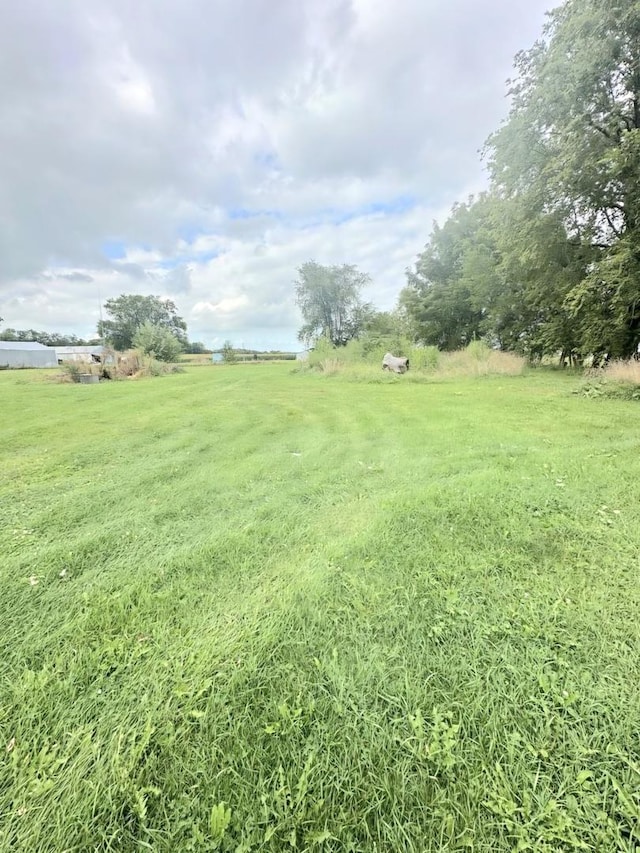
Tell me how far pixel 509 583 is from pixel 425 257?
24741 mm

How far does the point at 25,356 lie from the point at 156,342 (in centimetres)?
1744

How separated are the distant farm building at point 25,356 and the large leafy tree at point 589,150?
128 ft

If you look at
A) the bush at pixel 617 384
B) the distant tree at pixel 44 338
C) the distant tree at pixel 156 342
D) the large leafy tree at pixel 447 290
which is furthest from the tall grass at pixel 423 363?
the distant tree at pixel 44 338

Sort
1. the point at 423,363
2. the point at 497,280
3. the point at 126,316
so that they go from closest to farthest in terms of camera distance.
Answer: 1. the point at 423,363
2. the point at 497,280
3. the point at 126,316

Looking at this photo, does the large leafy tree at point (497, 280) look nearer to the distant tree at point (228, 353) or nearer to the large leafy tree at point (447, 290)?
the large leafy tree at point (447, 290)

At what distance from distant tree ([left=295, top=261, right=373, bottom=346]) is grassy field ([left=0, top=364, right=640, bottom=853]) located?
90.0ft

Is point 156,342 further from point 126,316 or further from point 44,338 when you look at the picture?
point 44,338

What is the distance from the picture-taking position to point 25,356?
32531mm

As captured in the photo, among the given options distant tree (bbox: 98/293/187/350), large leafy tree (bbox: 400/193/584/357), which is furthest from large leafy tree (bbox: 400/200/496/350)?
distant tree (bbox: 98/293/187/350)

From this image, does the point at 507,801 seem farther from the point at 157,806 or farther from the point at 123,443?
the point at 123,443

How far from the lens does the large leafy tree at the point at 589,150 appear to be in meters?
8.71

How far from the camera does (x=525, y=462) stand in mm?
3553

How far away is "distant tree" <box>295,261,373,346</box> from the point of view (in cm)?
2931

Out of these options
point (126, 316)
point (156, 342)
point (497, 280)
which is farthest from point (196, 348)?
point (497, 280)
